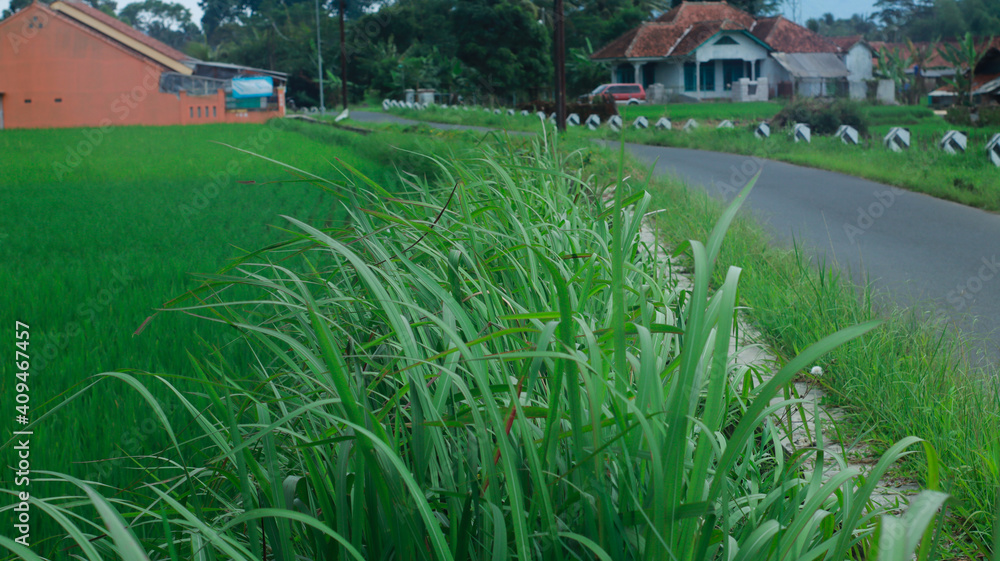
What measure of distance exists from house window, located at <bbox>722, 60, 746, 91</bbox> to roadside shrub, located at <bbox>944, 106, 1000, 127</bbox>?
800 inches

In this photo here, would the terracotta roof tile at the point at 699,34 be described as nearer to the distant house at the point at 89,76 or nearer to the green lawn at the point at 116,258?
the distant house at the point at 89,76

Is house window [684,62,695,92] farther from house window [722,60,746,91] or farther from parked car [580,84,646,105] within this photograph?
parked car [580,84,646,105]

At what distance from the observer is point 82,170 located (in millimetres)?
12625

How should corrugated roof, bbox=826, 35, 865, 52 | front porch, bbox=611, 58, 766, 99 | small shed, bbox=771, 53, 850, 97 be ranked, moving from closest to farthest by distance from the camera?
small shed, bbox=771, 53, 850, 97, front porch, bbox=611, 58, 766, 99, corrugated roof, bbox=826, 35, 865, 52

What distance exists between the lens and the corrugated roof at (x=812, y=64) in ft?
147

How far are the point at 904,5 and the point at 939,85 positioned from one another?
59.4 metres

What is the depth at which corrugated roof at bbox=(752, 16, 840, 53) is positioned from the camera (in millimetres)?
46375

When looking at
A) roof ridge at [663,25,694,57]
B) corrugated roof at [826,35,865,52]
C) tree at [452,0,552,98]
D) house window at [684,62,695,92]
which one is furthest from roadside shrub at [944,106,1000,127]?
corrugated roof at [826,35,865,52]

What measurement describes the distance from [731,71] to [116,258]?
145ft

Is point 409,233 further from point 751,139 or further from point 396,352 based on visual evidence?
point 751,139

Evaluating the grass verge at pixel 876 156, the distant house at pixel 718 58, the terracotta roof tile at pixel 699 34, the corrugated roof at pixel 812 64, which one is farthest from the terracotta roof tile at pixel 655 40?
the grass verge at pixel 876 156

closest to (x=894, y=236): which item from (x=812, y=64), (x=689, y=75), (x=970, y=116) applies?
(x=970, y=116)

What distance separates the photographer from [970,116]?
79.7 ft

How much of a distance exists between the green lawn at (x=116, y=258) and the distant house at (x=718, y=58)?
33009 millimetres
